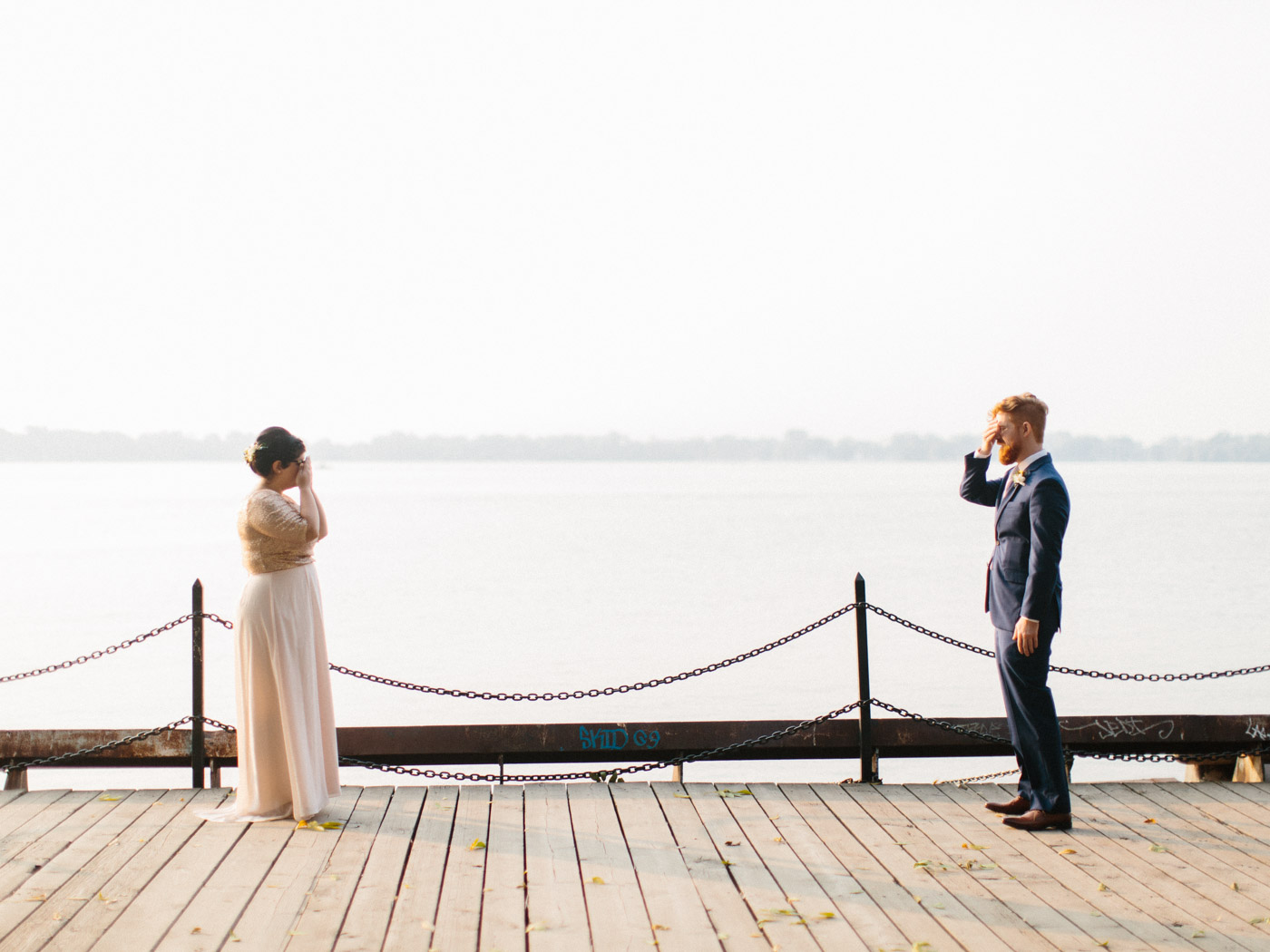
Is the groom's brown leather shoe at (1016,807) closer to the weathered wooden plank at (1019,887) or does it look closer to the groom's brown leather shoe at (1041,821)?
the groom's brown leather shoe at (1041,821)

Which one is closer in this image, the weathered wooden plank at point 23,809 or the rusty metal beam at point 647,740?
the weathered wooden plank at point 23,809

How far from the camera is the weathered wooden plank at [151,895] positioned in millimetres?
4051

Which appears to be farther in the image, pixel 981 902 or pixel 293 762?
pixel 293 762

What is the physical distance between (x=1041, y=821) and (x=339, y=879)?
3.31 m

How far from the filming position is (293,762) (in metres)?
5.36

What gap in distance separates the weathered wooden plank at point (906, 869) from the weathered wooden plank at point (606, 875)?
103 centimetres

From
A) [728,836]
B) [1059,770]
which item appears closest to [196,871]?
[728,836]

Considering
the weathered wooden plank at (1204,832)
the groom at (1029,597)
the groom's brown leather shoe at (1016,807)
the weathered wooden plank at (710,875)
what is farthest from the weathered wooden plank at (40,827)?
the weathered wooden plank at (1204,832)

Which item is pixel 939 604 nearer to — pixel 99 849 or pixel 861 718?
pixel 861 718

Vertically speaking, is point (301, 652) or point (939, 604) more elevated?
point (301, 652)

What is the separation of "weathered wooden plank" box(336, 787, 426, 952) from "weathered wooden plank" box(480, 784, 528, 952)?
0.38 meters

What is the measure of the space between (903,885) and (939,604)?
88.5ft

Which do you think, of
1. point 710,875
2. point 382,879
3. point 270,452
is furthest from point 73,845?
point 710,875

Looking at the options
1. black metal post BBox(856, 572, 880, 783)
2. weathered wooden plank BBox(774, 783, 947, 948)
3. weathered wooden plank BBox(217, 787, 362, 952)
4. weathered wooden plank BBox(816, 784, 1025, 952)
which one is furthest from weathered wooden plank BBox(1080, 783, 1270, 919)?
weathered wooden plank BBox(217, 787, 362, 952)
